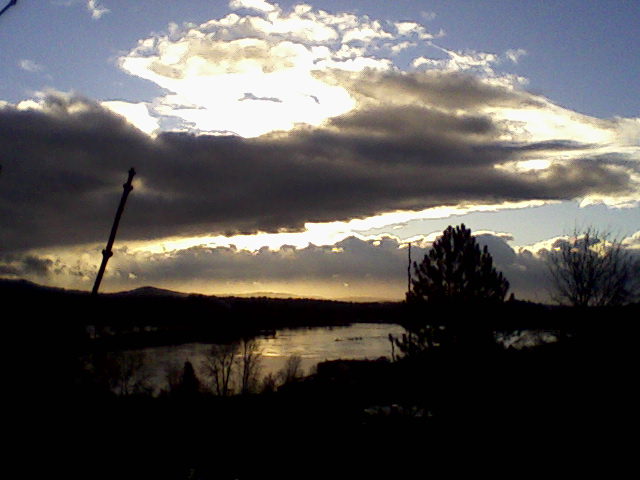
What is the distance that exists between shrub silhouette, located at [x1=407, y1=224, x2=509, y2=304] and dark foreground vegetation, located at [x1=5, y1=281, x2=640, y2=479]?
564 mm

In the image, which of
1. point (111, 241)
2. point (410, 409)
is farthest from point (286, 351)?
point (111, 241)

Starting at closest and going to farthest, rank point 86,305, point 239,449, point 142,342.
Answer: point 86,305
point 239,449
point 142,342

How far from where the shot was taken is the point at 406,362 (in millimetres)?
21406

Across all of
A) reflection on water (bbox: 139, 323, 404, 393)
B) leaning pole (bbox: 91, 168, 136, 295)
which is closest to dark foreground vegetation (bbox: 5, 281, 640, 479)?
leaning pole (bbox: 91, 168, 136, 295)

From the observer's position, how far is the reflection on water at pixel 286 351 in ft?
238

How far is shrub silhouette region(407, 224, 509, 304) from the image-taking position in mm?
22062

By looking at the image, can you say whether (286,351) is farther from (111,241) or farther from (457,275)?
(111,241)

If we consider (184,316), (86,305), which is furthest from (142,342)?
(86,305)

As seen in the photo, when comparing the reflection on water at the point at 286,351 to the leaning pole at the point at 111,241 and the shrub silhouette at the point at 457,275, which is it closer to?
the shrub silhouette at the point at 457,275

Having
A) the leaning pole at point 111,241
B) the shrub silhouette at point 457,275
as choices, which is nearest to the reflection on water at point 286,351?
the shrub silhouette at point 457,275

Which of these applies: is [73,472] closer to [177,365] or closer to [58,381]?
[58,381]

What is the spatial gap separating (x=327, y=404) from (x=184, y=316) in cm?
9849

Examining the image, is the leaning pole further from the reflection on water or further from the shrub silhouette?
the reflection on water

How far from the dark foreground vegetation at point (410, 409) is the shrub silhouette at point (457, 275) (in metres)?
0.56
